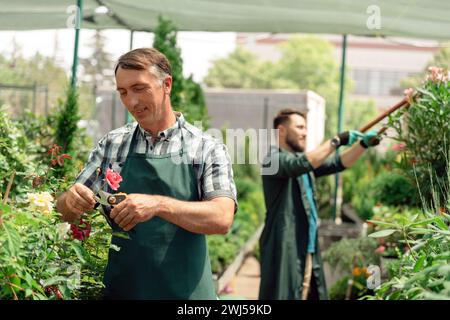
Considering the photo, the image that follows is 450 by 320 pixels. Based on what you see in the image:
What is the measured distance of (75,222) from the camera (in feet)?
7.04

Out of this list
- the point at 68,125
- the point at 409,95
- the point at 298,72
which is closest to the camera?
the point at 409,95

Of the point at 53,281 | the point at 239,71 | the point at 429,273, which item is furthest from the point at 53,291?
the point at 239,71

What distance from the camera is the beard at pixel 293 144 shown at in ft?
16.0

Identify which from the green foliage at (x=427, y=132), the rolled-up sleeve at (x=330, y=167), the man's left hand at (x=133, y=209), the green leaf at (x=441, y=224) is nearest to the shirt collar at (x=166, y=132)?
the man's left hand at (x=133, y=209)

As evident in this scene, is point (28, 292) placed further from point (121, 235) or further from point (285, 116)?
point (285, 116)

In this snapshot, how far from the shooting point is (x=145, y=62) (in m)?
2.14

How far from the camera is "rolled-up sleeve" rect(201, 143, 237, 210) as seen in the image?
6.93ft

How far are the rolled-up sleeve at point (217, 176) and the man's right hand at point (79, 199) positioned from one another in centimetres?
35

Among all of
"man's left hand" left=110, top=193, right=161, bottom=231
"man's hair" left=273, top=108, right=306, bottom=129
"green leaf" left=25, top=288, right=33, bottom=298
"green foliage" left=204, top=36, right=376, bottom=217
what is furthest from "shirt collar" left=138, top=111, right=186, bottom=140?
"green foliage" left=204, top=36, right=376, bottom=217

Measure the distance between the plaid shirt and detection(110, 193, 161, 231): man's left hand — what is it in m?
0.32

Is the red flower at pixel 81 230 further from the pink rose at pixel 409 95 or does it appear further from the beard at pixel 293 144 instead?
the beard at pixel 293 144

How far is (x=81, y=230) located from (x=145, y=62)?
0.55 m
